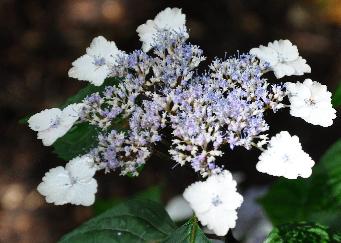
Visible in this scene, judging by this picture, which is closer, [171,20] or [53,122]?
[53,122]

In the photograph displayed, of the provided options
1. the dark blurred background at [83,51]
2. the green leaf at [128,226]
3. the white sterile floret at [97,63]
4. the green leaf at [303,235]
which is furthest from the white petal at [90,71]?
the dark blurred background at [83,51]

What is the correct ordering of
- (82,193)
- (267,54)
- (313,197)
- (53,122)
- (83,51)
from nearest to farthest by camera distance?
(82,193) < (53,122) < (267,54) < (313,197) < (83,51)

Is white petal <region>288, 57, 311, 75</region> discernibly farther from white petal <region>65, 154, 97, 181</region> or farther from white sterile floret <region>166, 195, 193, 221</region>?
white sterile floret <region>166, 195, 193, 221</region>

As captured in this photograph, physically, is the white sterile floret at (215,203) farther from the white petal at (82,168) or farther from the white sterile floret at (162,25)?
the white sterile floret at (162,25)

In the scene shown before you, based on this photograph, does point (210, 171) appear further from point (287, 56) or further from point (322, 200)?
point (322, 200)

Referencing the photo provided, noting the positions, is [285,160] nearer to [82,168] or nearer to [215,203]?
[215,203]

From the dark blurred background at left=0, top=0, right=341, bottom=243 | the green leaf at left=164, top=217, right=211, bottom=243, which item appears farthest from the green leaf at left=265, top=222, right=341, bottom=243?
the dark blurred background at left=0, top=0, right=341, bottom=243

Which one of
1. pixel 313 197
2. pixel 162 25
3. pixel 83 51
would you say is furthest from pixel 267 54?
pixel 83 51
